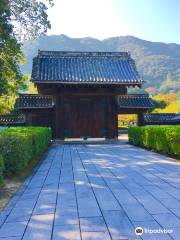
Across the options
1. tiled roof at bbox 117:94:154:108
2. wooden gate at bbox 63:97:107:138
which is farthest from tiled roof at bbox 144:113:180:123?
wooden gate at bbox 63:97:107:138

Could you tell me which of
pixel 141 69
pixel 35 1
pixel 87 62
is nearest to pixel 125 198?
pixel 35 1

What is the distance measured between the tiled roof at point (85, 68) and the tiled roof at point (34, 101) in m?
1.88

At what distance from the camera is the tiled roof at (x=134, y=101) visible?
90.2ft

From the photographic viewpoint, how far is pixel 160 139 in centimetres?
1633

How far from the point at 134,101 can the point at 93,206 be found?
73.4 ft

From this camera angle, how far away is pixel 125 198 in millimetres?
7133

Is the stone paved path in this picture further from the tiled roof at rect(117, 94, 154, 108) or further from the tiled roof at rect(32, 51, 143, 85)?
the tiled roof at rect(117, 94, 154, 108)

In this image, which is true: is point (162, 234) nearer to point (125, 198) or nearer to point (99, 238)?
point (99, 238)

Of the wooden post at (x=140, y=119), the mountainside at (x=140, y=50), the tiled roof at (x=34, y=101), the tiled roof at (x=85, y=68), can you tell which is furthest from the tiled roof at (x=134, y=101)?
the mountainside at (x=140, y=50)

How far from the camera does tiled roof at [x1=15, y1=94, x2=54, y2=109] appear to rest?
1035 inches

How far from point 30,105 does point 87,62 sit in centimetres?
683

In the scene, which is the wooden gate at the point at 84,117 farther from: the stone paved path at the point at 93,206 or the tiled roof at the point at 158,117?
the stone paved path at the point at 93,206

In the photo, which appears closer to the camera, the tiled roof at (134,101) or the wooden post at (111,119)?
the wooden post at (111,119)

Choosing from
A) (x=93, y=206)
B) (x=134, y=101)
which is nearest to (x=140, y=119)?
(x=134, y=101)
